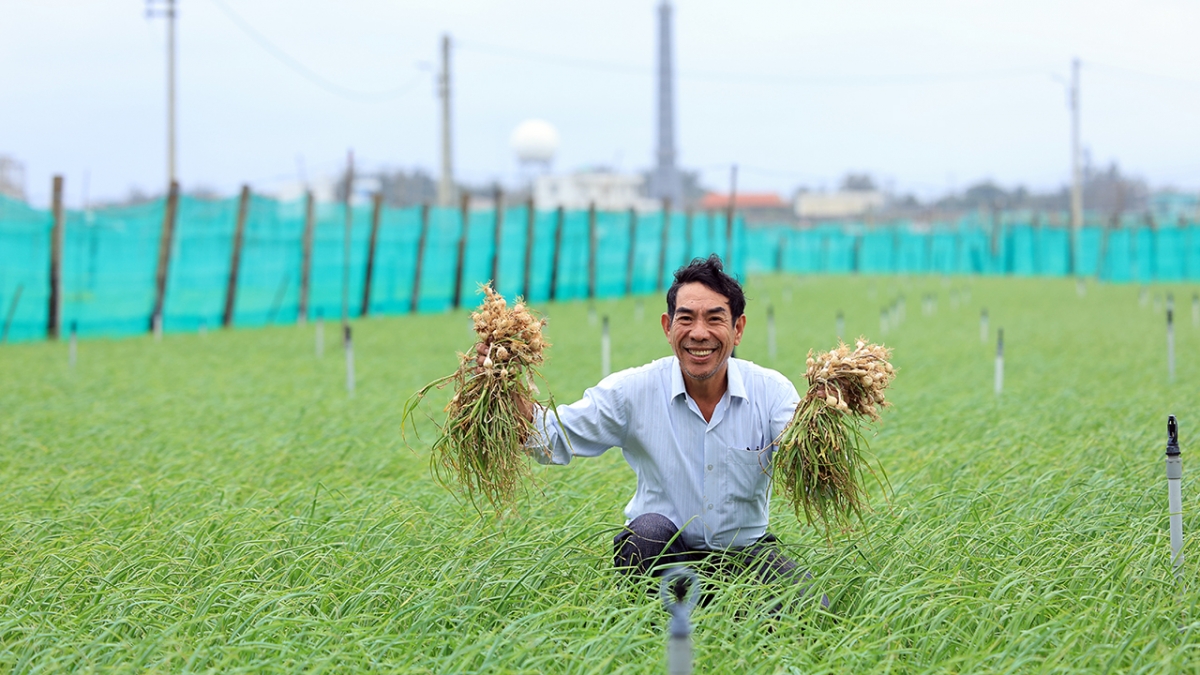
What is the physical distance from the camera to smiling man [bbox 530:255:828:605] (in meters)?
3.80

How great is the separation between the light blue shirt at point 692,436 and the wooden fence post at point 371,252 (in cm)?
1656

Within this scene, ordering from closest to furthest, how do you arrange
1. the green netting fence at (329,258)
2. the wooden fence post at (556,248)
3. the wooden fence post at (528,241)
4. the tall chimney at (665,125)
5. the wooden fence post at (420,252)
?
the green netting fence at (329,258), the wooden fence post at (420,252), the wooden fence post at (528,241), the wooden fence post at (556,248), the tall chimney at (665,125)

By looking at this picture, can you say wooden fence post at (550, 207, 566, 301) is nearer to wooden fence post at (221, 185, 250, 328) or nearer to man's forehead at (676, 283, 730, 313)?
wooden fence post at (221, 185, 250, 328)

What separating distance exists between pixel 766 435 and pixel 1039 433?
3622mm

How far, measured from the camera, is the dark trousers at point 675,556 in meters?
3.82

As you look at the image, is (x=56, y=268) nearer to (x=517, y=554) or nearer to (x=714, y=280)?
(x=517, y=554)

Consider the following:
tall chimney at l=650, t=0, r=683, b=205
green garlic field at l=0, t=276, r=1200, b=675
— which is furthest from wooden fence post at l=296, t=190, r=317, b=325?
tall chimney at l=650, t=0, r=683, b=205

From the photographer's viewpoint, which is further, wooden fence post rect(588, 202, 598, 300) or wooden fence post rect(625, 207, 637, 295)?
wooden fence post rect(625, 207, 637, 295)

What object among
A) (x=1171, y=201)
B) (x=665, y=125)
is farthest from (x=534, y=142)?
(x=1171, y=201)

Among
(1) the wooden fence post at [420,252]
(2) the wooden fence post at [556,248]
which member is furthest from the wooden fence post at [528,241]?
(1) the wooden fence post at [420,252]

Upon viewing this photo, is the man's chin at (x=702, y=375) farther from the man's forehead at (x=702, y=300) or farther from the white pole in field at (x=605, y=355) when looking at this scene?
the white pole in field at (x=605, y=355)

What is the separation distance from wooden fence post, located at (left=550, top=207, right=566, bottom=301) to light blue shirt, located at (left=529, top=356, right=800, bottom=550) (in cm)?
2109

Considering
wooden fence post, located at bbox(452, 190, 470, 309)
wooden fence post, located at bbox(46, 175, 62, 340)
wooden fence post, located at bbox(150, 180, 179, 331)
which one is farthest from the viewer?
wooden fence post, located at bbox(452, 190, 470, 309)

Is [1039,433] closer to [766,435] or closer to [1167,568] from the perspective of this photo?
[1167,568]
